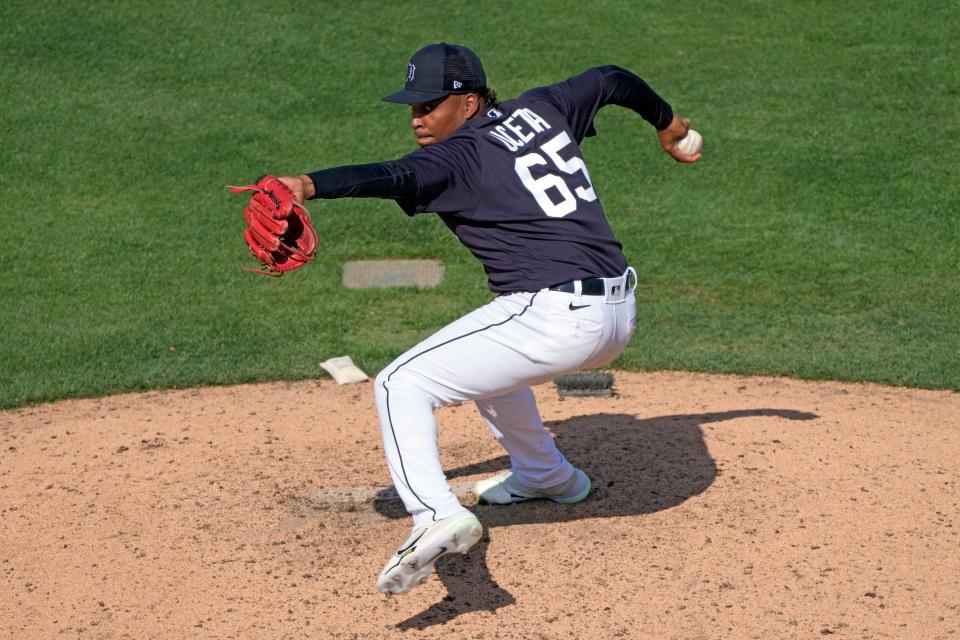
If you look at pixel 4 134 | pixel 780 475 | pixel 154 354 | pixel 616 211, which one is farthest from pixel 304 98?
pixel 780 475

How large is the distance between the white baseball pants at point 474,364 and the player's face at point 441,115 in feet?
2.31

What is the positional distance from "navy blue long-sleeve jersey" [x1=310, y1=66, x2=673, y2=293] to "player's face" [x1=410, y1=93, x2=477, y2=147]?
0.09 m

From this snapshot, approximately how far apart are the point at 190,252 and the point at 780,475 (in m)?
4.78

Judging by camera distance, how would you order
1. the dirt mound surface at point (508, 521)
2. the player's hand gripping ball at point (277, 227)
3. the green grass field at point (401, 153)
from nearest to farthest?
the player's hand gripping ball at point (277, 227) → the dirt mound surface at point (508, 521) → the green grass field at point (401, 153)

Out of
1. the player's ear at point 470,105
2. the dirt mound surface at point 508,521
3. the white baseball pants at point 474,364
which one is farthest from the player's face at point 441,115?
the dirt mound surface at point 508,521

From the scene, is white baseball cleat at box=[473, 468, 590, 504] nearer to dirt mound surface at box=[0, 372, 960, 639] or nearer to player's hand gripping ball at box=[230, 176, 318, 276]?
dirt mound surface at box=[0, 372, 960, 639]

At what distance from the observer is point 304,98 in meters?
10.6

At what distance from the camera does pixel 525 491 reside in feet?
16.7

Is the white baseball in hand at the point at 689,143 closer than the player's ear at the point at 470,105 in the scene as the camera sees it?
No

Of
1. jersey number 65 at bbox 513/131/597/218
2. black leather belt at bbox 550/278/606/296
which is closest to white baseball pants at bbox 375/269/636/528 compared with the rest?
black leather belt at bbox 550/278/606/296

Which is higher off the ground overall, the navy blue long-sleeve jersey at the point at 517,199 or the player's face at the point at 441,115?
the player's face at the point at 441,115

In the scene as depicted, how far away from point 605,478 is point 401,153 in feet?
16.4

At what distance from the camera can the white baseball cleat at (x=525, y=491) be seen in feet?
16.6

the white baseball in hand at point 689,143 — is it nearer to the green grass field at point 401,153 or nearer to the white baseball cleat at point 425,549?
the green grass field at point 401,153
